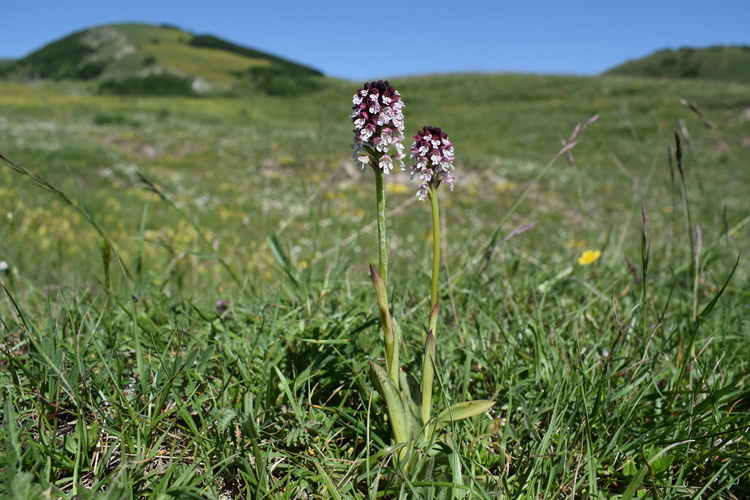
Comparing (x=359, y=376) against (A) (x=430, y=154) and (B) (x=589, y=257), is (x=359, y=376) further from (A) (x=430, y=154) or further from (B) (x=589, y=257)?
(B) (x=589, y=257)

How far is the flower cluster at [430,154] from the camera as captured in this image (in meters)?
1.25

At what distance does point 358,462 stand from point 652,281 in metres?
2.14

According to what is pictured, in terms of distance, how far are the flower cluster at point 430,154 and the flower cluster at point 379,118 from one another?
75 mm

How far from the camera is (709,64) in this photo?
231 ft

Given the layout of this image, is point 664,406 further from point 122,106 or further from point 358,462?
point 122,106

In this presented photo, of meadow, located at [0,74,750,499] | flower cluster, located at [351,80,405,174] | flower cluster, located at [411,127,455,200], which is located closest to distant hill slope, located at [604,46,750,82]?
meadow, located at [0,74,750,499]

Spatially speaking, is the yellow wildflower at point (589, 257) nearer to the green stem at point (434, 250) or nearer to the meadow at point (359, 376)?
the meadow at point (359, 376)

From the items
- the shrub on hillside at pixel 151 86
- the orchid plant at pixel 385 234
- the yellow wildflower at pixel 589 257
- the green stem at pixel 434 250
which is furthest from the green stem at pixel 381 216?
the shrub on hillside at pixel 151 86

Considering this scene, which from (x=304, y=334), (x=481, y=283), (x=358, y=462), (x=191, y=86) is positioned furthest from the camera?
(x=191, y=86)

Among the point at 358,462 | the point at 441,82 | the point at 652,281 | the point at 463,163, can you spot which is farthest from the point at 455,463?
the point at 441,82

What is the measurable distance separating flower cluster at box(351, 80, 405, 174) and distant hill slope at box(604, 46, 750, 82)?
252 feet

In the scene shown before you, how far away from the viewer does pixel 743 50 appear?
7325 cm

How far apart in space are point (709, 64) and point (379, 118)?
88061 mm

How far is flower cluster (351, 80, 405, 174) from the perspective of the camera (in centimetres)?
116
